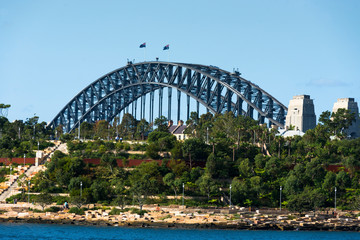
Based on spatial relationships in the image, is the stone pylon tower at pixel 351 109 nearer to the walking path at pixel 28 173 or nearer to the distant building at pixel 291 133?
the distant building at pixel 291 133

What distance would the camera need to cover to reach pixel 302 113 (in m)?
145

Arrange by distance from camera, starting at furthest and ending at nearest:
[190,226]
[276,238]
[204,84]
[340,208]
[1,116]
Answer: [1,116]
[204,84]
[340,208]
[190,226]
[276,238]

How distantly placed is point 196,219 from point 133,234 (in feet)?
38.3

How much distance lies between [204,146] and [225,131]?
60.4ft

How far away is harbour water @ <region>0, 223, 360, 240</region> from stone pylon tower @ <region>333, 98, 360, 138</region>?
1888 inches

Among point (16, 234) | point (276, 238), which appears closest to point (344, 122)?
point (276, 238)

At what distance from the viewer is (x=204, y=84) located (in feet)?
526

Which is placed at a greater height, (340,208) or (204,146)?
(204,146)

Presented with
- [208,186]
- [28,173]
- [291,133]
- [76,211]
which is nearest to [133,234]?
[76,211]

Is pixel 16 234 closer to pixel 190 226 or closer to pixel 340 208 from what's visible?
pixel 190 226

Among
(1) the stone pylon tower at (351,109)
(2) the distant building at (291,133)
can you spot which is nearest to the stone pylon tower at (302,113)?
(2) the distant building at (291,133)

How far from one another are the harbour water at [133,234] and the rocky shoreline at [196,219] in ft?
6.29

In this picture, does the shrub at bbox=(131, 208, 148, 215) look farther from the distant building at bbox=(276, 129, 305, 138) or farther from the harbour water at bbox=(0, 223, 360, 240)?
the distant building at bbox=(276, 129, 305, 138)

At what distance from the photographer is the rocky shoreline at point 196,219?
96.8 metres
